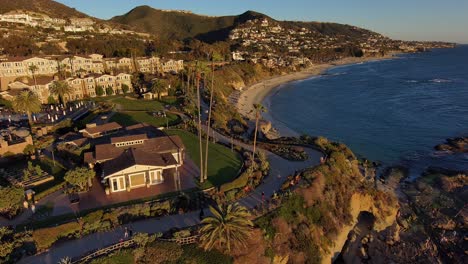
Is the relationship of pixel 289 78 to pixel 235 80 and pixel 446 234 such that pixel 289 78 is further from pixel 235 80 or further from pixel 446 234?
pixel 446 234

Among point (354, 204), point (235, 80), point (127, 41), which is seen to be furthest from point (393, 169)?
point (127, 41)

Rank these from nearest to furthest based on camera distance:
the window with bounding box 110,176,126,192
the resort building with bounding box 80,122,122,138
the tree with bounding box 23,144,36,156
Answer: the window with bounding box 110,176,126,192
the tree with bounding box 23,144,36,156
the resort building with bounding box 80,122,122,138

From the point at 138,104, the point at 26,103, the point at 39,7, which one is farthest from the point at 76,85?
the point at 39,7

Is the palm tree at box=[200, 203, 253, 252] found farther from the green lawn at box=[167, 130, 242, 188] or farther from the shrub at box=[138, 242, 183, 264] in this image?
the green lawn at box=[167, 130, 242, 188]

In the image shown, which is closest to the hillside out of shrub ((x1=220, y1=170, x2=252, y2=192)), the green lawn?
the green lawn

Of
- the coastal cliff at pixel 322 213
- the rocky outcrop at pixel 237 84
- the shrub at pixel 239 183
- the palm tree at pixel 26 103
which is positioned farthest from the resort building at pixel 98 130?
the rocky outcrop at pixel 237 84

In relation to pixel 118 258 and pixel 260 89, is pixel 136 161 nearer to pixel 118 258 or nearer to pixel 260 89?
pixel 118 258

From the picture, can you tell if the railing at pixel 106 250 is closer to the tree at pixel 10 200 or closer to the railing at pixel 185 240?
the railing at pixel 185 240
